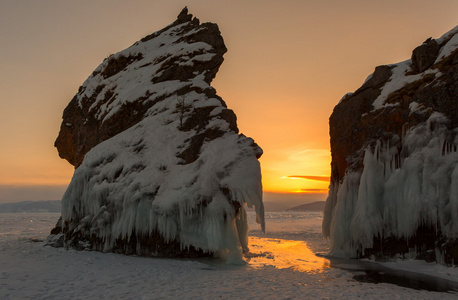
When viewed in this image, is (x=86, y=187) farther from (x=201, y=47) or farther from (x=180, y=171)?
(x=201, y=47)

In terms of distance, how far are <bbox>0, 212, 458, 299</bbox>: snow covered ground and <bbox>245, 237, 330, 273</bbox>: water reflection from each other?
4 cm

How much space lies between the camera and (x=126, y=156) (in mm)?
17359

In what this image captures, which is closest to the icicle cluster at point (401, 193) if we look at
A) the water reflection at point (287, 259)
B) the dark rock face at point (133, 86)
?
the water reflection at point (287, 259)

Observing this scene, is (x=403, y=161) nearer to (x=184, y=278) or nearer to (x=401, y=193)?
(x=401, y=193)

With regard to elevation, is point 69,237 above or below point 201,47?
below

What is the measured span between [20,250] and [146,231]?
6.08 m

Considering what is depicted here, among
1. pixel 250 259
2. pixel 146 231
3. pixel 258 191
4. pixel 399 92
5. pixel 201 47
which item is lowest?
pixel 250 259

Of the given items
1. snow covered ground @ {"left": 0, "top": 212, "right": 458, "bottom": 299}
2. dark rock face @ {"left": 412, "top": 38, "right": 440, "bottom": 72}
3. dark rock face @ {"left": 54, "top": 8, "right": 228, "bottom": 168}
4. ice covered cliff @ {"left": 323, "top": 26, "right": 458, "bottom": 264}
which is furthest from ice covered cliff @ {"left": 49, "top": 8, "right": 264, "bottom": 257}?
dark rock face @ {"left": 412, "top": 38, "right": 440, "bottom": 72}

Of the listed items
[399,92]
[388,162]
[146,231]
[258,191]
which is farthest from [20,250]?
[399,92]

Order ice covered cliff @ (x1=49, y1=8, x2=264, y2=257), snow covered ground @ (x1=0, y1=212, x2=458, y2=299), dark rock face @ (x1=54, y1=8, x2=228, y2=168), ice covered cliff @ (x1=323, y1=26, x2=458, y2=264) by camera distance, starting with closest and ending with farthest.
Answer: snow covered ground @ (x1=0, y1=212, x2=458, y2=299) < ice covered cliff @ (x1=323, y1=26, x2=458, y2=264) < ice covered cliff @ (x1=49, y1=8, x2=264, y2=257) < dark rock face @ (x1=54, y1=8, x2=228, y2=168)

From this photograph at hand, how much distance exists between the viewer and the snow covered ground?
8805mm

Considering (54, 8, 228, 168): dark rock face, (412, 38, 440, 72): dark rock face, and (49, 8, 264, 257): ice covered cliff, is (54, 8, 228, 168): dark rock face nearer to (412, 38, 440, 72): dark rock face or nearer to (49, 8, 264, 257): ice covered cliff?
(49, 8, 264, 257): ice covered cliff

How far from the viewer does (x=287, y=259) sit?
14609mm

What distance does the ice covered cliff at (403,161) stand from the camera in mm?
13000
